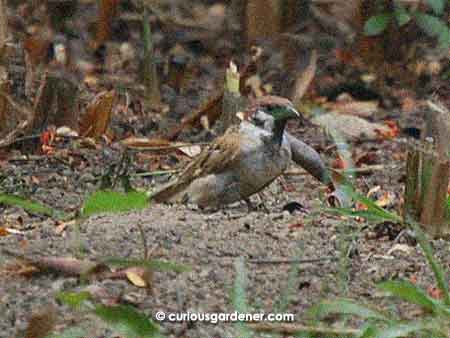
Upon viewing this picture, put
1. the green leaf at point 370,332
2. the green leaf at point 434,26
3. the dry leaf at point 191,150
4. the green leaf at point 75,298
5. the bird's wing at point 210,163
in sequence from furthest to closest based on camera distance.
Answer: the green leaf at point 434,26
the dry leaf at point 191,150
the bird's wing at point 210,163
the green leaf at point 75,298
the green leaf at point 370,332

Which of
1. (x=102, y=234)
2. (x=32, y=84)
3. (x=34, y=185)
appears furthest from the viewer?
(x=32, y=84)

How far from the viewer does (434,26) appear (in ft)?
25.7

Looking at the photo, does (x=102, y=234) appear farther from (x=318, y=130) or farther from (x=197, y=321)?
(x=318, y=130)

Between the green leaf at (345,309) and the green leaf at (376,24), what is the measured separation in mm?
4159

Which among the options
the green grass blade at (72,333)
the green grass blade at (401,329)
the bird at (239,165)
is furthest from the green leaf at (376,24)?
the green grass blade at (72,333)

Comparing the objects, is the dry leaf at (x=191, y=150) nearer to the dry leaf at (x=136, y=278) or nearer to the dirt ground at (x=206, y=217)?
the dirt ground at (x=206, y=217)

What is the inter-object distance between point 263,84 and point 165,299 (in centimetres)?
424

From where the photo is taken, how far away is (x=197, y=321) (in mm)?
3957

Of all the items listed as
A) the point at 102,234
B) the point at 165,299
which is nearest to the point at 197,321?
the point at 165,299

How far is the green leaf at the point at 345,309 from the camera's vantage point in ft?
12.7

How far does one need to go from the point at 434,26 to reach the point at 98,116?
7.05ft

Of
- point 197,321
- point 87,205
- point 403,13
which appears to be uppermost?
point 403,13

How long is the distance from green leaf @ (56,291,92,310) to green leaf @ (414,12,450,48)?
4.31 metres

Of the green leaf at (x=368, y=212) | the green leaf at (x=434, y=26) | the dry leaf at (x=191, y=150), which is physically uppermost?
the green leaf at (x=434, y=26)
